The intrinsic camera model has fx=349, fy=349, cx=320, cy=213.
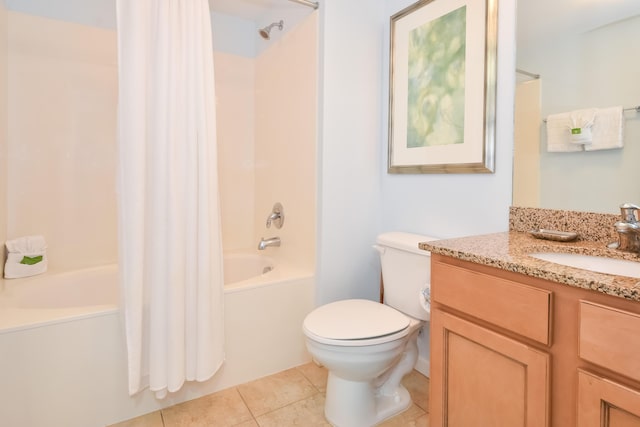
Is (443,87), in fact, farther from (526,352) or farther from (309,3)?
(526,352)

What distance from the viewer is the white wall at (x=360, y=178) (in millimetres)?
1792

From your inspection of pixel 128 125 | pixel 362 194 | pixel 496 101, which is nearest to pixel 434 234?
pixel 362 194

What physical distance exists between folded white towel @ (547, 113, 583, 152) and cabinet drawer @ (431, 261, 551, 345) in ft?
2.21

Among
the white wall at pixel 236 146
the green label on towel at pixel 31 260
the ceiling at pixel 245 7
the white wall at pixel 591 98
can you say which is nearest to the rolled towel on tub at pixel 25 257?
the green label on towel at pixel 31 260

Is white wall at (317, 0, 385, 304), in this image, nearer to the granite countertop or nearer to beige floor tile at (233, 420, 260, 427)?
beige floor tile at (233, 420, 260, 427)

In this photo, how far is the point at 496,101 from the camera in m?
1.48

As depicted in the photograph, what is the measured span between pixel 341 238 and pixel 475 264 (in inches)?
40.4

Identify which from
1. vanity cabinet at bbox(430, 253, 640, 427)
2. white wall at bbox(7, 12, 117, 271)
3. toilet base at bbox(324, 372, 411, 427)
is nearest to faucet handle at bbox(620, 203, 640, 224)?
vanity cabinet at bbox(430, 253, 640, 427)

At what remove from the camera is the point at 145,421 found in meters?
1.51

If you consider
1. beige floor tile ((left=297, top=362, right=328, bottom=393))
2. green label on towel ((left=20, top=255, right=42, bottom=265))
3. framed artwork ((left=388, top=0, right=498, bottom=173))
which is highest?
framed artwork ((left=388, top=0, right=498, bottom=173))

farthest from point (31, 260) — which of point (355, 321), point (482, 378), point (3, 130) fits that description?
point (482, 378)

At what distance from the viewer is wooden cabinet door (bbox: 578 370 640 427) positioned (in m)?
0.70

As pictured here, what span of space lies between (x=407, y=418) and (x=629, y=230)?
1.13 meters

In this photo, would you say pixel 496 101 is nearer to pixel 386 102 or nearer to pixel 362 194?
pixel 386 102
